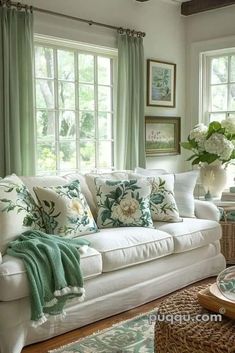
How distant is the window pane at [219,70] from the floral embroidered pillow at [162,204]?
1887 millimetres

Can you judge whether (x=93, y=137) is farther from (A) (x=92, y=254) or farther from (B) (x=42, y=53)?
(A) (x=92, y=254)

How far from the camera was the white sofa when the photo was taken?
2385 millimetres

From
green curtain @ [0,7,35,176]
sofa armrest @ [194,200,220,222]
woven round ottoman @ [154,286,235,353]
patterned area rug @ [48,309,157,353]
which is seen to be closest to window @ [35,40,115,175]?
green curtain @ [0,7,35,176]

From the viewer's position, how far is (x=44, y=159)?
4.04 meters

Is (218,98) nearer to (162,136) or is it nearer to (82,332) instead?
(162,136)

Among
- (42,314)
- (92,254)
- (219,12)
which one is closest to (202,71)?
(219,12)

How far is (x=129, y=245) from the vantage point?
3.03m

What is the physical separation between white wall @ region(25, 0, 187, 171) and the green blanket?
6.75 feet

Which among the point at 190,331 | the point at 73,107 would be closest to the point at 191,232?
the point at 73,107

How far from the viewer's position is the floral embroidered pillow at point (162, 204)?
12.0 feet

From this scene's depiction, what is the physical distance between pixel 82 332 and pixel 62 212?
787mm

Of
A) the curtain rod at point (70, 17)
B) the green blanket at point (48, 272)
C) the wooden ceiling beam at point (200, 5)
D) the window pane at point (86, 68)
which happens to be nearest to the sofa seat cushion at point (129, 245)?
the green blanket at point (48, 272)

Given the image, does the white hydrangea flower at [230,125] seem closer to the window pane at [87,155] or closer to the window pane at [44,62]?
the window pane at [87,155]

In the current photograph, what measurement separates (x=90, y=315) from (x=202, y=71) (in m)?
3.30
